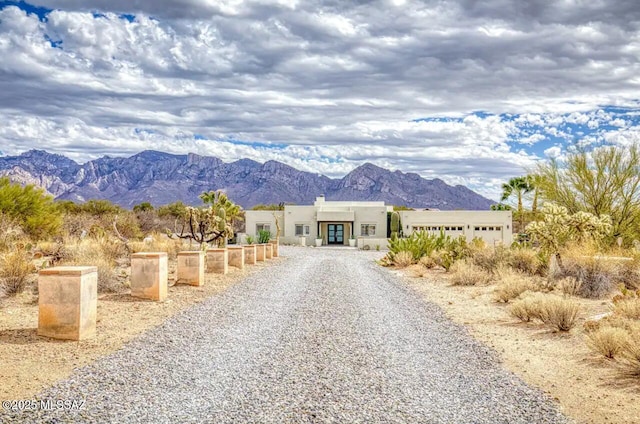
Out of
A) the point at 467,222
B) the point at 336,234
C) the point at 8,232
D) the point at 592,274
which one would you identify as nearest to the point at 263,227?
the point at 336,234

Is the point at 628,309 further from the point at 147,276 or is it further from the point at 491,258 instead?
the point at 491,258

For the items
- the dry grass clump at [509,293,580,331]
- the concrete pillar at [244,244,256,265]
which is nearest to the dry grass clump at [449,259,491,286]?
the dry grass clump at [509,293,580,331]

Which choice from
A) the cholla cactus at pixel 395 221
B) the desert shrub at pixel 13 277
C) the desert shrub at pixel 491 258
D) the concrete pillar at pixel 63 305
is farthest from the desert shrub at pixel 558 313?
the cholla cactus at pixel 395 221

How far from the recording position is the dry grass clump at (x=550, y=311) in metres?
10.5

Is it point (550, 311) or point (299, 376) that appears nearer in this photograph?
point (299, 376)

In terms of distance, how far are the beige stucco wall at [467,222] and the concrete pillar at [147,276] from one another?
4096cm

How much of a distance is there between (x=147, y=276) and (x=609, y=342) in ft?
29.0

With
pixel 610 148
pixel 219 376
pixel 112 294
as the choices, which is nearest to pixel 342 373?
pixel 219 376

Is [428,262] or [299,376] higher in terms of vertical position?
[299,376]

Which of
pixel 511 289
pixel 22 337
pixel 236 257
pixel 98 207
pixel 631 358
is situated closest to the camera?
pixel 631 358

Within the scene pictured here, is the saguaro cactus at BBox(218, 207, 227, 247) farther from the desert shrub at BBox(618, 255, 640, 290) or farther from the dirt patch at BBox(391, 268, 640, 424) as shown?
the desert shrub at BBox(618, 255, 640, 290)

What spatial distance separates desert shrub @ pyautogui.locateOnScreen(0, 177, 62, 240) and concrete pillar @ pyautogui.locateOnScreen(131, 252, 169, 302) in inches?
543

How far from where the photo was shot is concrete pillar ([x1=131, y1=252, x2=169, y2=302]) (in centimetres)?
1293

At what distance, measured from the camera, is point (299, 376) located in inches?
279
